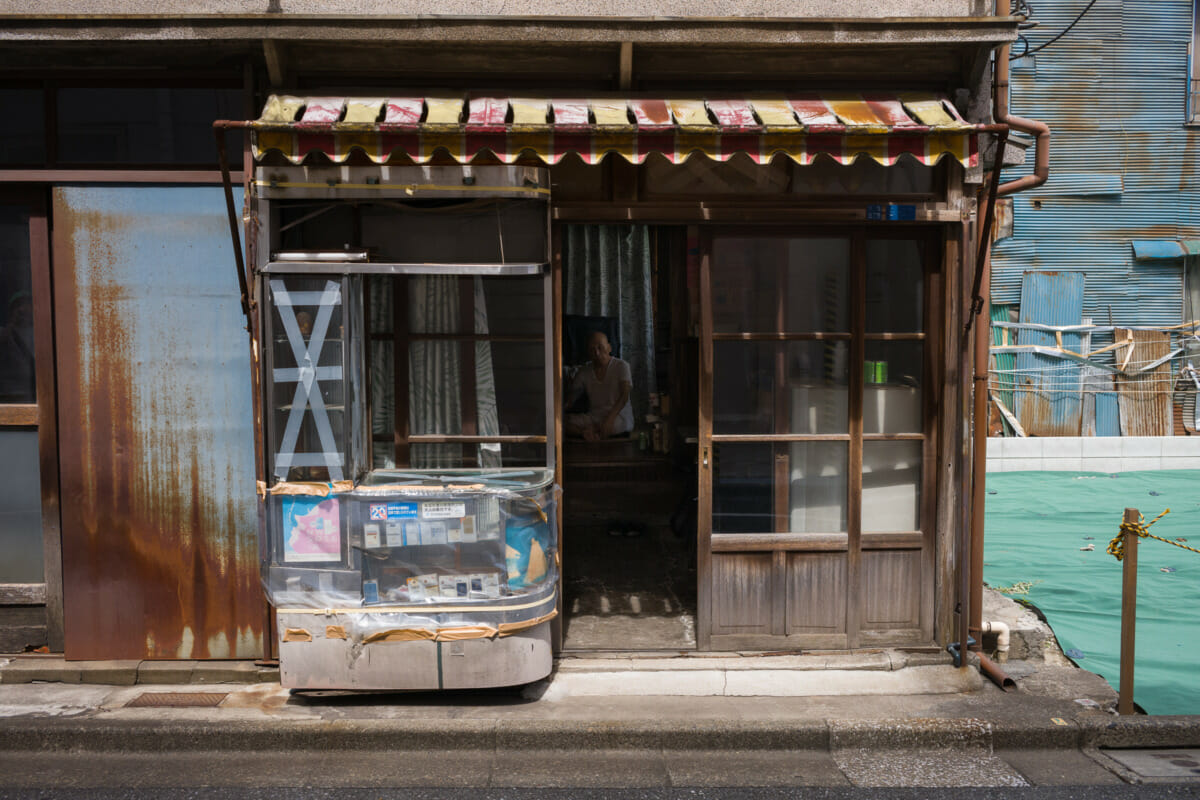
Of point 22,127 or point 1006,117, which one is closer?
point 1006,117

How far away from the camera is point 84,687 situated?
5.09 m

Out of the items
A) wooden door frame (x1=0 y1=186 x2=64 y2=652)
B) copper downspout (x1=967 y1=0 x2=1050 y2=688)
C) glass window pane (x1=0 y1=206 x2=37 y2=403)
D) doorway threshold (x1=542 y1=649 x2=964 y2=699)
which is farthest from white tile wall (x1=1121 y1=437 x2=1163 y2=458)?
glass window pane (x1=0 y1=206 x2=37 y2=403)

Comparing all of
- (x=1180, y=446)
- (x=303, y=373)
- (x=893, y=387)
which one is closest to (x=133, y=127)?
(x=303, y=373)

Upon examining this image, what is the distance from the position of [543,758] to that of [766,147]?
3394mm

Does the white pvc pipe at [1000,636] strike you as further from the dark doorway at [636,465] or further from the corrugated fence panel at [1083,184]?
the corrugated fence panel at [1083,184]

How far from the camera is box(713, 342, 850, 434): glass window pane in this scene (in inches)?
213

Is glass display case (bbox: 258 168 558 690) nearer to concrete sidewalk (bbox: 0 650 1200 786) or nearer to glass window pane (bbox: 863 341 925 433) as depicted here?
concrete sidewalk (bbox: 0 650 1200 786)

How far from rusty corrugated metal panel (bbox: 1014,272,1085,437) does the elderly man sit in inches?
297

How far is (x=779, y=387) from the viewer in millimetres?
5438

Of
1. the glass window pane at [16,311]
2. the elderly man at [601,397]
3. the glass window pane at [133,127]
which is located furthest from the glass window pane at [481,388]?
the elderly man at [601,397]

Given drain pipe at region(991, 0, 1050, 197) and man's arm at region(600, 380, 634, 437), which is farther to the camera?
man's arm at region(600, 380, 634, 437)

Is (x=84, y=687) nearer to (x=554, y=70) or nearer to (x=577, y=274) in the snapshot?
(x=554, y=70)

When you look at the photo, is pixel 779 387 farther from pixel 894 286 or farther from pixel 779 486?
pixel 894 286

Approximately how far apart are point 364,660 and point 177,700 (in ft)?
3.75
